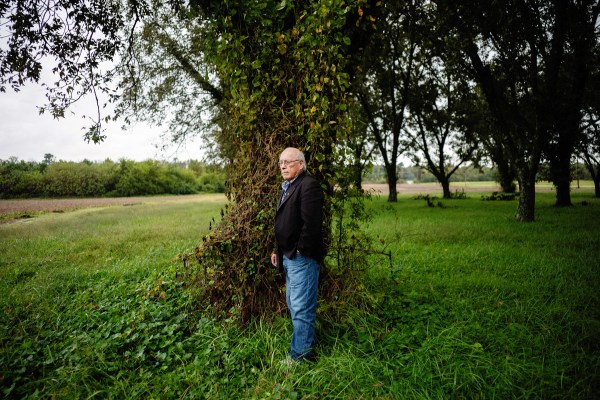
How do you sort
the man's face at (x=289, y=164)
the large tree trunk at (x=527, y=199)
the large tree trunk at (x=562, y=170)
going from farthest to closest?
the large tree trunk at (x=562, y=170) < the large tree trunk at (x=527, y=199) < the man's face at (x=289, y=164)

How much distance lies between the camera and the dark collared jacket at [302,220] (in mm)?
2992

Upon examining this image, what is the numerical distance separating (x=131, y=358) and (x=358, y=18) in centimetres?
512

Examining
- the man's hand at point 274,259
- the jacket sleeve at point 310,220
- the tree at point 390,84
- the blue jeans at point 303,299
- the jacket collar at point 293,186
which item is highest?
the tree at point 390,84

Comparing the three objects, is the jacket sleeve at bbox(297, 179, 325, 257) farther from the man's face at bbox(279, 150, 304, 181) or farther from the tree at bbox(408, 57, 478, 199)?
the tree at bbox(408, 57, 478, 199)

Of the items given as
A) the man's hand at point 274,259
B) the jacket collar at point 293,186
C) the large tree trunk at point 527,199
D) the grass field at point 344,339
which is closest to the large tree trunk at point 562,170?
the large tree trunk at point 527,199

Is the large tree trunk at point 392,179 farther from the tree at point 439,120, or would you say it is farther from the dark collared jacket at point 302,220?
the dark collared jacket at point 302,220

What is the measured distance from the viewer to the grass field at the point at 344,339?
2861mm

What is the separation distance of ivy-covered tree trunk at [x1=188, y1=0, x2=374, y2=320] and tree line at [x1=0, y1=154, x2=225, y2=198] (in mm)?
8720

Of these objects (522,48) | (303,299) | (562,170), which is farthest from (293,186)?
(562,170)

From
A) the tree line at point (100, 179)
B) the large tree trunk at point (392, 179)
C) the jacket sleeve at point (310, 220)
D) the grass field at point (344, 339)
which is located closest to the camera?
the grass field at point (344, 339)

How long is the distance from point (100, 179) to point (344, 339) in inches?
1634

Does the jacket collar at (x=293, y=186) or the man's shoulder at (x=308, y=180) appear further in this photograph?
the jacket collar at (x=293, y=186)

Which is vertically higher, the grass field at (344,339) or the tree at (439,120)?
the tree at (439,120)

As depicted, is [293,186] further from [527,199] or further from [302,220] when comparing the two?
[527,199]
